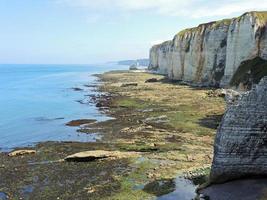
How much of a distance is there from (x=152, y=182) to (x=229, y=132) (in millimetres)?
6320

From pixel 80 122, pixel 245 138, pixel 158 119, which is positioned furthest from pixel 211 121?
pixel 245 138

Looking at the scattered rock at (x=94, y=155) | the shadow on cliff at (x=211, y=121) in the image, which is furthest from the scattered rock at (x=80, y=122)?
the scattered rock at (x=94, y=155)

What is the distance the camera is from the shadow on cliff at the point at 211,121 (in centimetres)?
4079

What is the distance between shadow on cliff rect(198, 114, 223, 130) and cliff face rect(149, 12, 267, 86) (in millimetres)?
13929

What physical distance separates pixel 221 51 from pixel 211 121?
40115 millimetres

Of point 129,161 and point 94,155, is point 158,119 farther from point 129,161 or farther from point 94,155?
point 129,161

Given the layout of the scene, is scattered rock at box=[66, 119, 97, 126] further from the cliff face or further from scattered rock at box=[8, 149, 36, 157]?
the cliff face

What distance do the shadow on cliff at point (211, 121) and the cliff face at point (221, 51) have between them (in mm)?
13929

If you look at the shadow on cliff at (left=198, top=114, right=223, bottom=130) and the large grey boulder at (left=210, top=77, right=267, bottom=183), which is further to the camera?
the shadow on cliff at (left=198, top=114, right=223, bottom=130)

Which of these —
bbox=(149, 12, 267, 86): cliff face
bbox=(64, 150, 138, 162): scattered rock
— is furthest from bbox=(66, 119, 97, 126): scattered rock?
bbox=(149, 12, 267, 86): cliff face

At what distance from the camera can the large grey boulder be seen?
19.9 metres

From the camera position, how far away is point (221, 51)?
8019 cm

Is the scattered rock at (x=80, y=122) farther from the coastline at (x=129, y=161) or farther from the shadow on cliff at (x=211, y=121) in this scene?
the shadow on cliff at (x=211, y=121)

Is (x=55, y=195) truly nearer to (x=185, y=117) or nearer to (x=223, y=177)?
(x=223, y=177)
